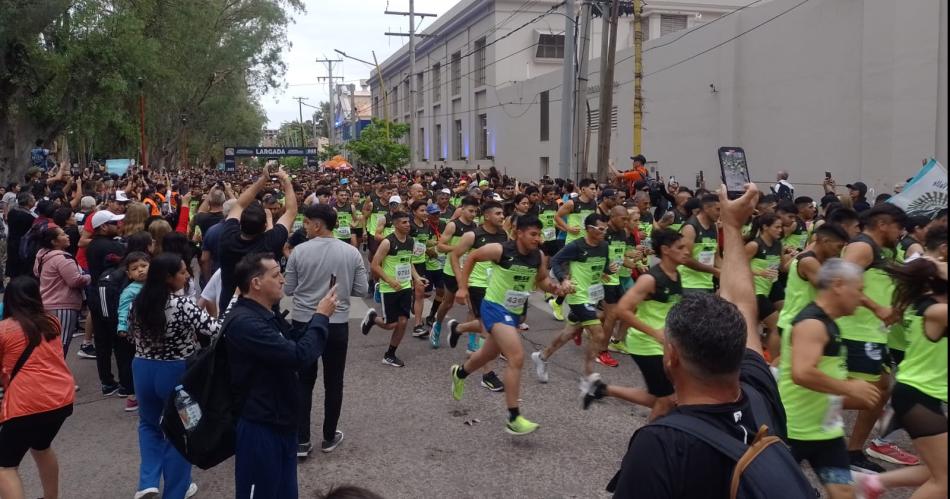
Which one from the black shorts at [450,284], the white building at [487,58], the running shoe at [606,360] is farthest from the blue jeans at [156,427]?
the white building at [487,58]

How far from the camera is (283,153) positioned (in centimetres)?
4241

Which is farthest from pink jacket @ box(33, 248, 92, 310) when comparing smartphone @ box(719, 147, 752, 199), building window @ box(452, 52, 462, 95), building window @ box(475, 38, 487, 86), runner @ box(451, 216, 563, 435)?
building window @ box(452, 52, 462, 95)

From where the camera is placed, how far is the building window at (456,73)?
48.1 metres

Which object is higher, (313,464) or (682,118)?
(682,118)

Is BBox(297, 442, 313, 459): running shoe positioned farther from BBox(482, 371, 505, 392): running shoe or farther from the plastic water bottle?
BBox(482, 371, 505, 392): running shoe

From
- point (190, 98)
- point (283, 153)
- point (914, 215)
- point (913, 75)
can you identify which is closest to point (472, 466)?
point (914, 215)

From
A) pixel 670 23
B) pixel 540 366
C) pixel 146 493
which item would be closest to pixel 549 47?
pixel 670 23

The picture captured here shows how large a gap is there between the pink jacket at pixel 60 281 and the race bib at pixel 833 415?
19.8 ft

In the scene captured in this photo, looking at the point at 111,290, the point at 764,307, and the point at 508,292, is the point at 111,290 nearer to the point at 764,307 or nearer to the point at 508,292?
the point at 508,292

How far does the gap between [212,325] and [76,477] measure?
182 centimetres

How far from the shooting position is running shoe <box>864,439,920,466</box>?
18.3 feet

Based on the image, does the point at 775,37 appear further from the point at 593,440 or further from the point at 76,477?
the point at 76,477

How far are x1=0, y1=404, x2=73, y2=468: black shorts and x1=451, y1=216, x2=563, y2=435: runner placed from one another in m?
3.15

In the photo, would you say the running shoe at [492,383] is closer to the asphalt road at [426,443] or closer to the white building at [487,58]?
the asphalt road at [426,443]
